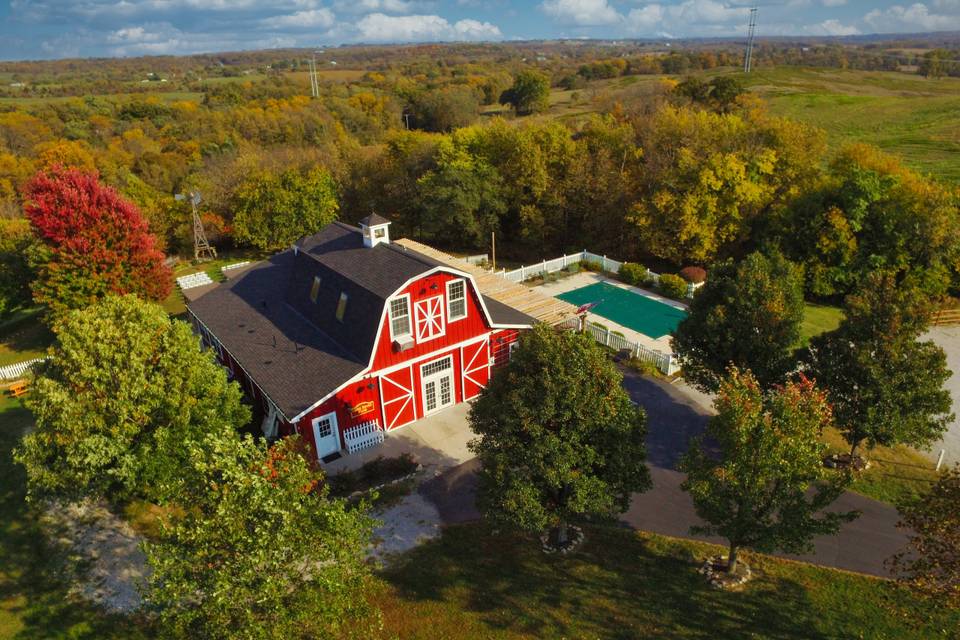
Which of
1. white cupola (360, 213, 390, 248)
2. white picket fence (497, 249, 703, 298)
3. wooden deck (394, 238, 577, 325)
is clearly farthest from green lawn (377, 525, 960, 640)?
white picket fence (497, 249, 703, 298)

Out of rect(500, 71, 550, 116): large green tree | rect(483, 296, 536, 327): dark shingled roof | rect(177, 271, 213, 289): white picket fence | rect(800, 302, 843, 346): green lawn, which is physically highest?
rect(500, 71, 550, 116): large green tree

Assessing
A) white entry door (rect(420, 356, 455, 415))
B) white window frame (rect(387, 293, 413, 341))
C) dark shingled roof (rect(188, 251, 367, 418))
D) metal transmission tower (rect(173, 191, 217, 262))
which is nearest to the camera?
dark shingled roof (rect(188, 251, 367, 418))

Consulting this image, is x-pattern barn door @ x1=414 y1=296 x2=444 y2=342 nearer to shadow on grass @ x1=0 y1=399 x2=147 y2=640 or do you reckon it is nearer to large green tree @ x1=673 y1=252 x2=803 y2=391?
large green tree @ x1=673 y1=252 x2=803 y2=391

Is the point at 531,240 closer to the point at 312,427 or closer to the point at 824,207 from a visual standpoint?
the point at 824,207

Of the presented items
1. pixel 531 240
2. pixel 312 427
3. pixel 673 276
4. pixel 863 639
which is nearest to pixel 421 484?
pixel 312 427

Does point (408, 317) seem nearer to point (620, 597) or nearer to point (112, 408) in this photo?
point (112, 408)

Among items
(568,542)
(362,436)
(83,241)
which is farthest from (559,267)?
(83,241)

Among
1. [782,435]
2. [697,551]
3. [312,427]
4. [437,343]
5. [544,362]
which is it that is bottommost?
[697,551]
